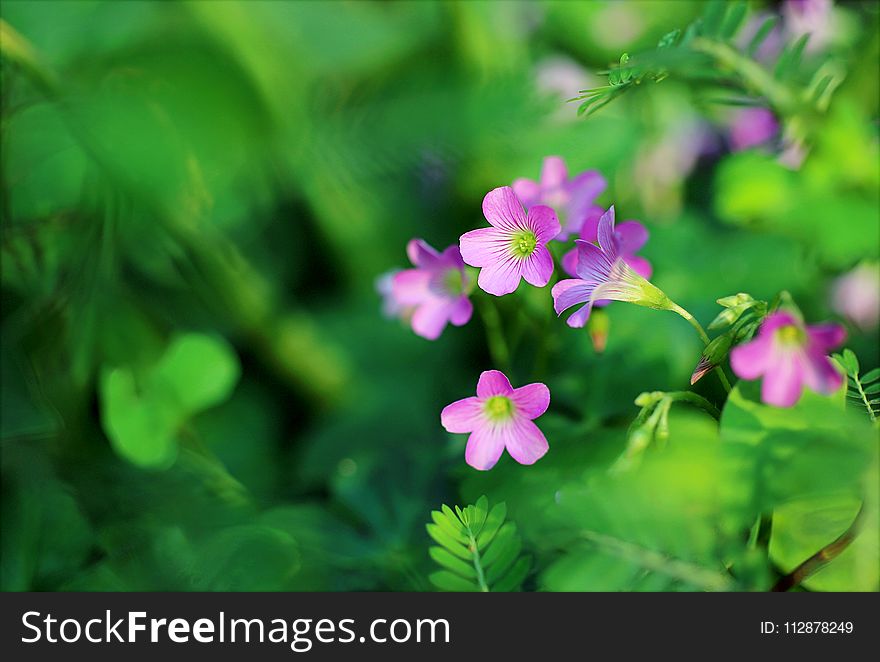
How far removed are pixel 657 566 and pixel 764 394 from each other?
0.64ft

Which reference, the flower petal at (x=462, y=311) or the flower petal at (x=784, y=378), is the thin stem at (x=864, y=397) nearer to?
the flower petal at (x=784, y=378)

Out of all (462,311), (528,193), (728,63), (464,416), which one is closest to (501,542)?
(464,416)

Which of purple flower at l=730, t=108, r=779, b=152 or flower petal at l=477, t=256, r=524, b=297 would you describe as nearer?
flower petal at l=477, t=256, r=524, b=297

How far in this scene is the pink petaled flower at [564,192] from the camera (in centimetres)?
74

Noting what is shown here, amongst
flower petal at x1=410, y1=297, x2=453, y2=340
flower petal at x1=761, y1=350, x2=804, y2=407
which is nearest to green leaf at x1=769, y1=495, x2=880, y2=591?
flower petal at x1=761, y1=350, x2=804, y2=407

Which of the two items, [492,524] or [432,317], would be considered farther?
[432,317]

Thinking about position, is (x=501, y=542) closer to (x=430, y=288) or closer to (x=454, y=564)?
(x=454, y=564)

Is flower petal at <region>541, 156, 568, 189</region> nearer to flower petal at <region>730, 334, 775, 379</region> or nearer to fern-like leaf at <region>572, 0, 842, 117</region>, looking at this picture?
fern-like leaf at <region>572, 0, 842, 117</region>

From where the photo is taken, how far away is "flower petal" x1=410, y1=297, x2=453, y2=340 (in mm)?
765

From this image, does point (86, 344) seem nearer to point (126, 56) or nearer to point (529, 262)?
point (126, 56)

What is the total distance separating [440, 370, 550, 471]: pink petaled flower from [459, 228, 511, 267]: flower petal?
98 mm

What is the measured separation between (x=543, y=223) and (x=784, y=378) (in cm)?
22

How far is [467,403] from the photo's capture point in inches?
25.5

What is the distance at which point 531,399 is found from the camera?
2.08 feet
